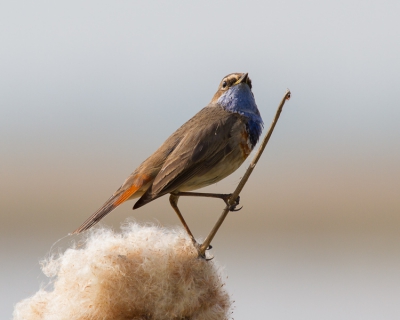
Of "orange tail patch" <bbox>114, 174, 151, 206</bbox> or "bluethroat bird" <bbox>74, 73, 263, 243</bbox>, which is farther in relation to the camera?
"bluethroat bird" <bbox>74, 73, 263, 243</bbox>

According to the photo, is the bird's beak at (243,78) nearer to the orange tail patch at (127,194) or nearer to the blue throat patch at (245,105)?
the blue throat patch at (245,105)

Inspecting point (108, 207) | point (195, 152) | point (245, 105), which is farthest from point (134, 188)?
point (245, 105)

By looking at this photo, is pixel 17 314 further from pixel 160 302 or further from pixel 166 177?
pixel 166 177

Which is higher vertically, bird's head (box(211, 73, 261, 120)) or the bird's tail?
bird's head (box(211, 73, 261, 120))

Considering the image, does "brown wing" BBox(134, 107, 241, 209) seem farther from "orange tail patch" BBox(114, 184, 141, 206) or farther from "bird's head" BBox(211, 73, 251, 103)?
"bird's head" BBox(211, 73, 251, 103)

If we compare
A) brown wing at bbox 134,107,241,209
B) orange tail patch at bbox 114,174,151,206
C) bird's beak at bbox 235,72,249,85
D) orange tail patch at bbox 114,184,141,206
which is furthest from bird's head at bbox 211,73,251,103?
orange tail patch at bbox 114,184,141,206

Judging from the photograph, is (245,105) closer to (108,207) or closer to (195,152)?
(195,152)

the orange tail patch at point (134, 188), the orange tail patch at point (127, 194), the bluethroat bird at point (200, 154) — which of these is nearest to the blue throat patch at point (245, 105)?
the bluethroat bird at point (200, 154)

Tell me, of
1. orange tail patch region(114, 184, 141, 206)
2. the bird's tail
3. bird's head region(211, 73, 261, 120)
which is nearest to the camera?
the bird's tail
